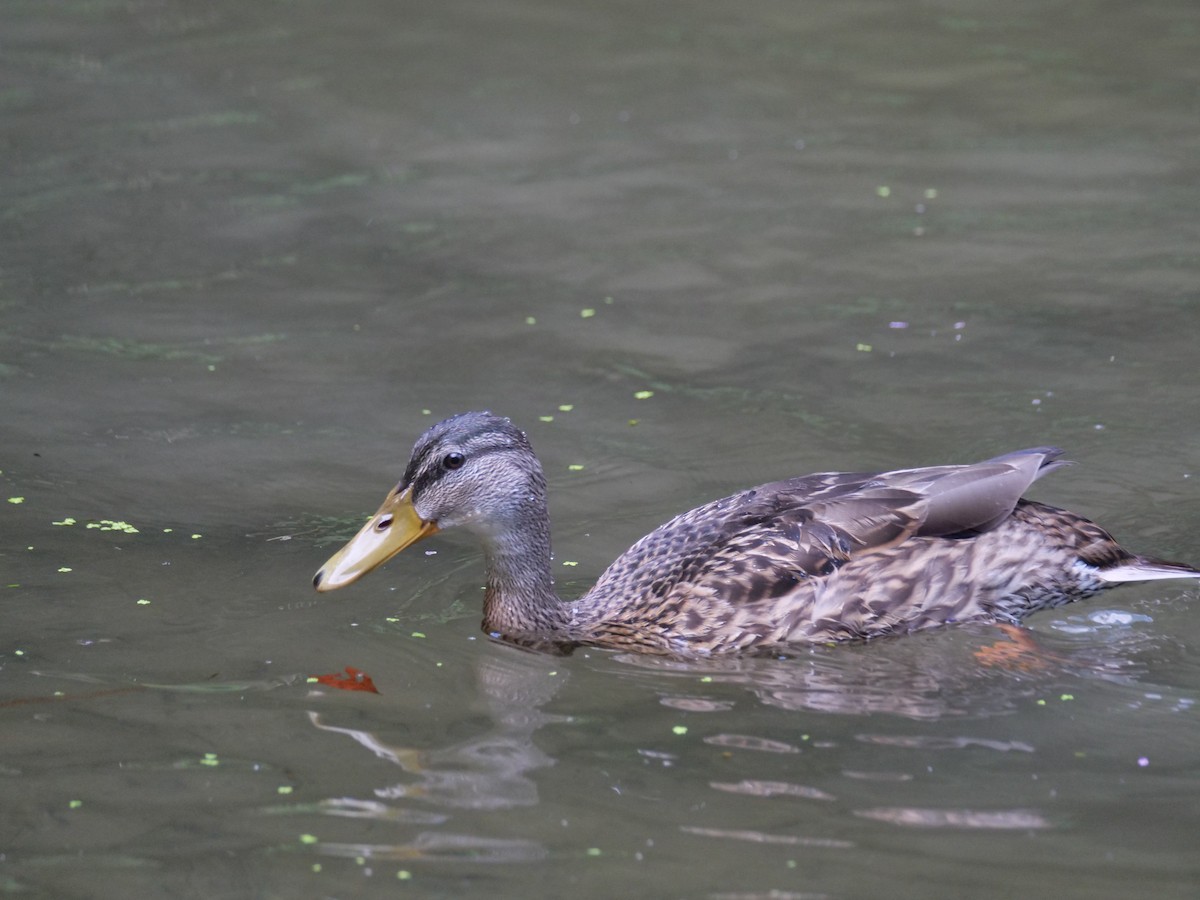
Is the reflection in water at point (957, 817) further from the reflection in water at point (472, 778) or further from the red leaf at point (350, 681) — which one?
the red leaf at point (350, 681)

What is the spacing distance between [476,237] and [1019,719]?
642 cm

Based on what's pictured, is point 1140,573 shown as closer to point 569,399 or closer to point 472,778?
point 472,778

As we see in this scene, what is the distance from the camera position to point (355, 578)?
6852 mm

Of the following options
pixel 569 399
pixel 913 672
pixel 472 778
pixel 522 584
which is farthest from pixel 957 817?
pixel 569 399

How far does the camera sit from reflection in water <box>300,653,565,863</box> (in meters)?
5.34

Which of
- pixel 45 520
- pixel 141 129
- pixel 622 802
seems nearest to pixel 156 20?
pixel 141 129

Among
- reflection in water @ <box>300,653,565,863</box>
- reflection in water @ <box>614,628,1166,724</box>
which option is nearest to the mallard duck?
reflection in water @ <box>614,628,1166,724</box>

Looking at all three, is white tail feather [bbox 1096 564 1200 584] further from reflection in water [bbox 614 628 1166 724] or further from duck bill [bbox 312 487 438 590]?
duck bill [bbox 312 487 438 590]

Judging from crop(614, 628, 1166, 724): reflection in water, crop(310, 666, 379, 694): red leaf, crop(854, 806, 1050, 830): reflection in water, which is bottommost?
crop(310, 666, 379, 694): red leaf

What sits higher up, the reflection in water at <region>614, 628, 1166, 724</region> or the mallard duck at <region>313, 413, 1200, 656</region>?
the mallard duck at <region>313, 413, 1200, 656</region>

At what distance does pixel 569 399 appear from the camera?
939 centimetres

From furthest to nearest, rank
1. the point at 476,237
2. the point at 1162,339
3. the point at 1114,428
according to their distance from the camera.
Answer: the point at 476,237
the point at 1162,339
the point at 1114,428

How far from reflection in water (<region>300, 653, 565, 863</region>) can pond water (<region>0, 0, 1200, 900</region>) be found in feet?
0.08

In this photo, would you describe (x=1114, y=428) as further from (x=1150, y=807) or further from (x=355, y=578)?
(x=355, y=578)
